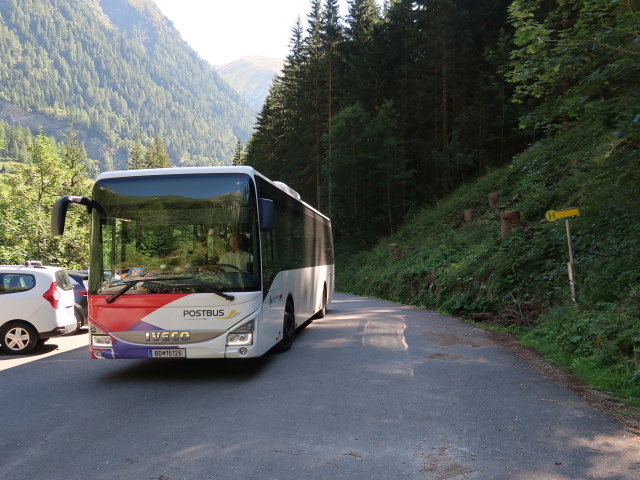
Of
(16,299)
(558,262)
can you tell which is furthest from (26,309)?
(558,262)

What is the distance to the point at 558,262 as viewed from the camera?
12.0 meters

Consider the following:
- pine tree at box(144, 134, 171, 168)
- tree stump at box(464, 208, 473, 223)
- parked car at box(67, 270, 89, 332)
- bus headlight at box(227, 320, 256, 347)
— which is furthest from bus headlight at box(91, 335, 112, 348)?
pine tree at box(144, 134, 171, 168)

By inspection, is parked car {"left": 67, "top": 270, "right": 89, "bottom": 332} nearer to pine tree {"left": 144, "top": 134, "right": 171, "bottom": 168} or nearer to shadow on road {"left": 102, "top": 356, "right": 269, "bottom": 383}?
shadow on road {"left": 102, "top": 356, "right": 269, "bottom": 383}

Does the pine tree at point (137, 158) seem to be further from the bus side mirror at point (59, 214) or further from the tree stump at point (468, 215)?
the bus side mirror at point (59, 214)

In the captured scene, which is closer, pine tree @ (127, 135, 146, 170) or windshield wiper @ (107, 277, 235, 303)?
windshield wiper @ (107, 277, 235, 303)

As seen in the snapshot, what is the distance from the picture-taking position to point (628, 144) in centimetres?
741

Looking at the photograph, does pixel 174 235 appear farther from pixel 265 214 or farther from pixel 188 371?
pixel 188 371

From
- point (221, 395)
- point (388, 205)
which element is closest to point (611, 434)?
point (221, 395)

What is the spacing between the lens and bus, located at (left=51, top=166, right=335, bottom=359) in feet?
22.0

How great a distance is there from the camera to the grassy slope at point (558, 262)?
7.36 m

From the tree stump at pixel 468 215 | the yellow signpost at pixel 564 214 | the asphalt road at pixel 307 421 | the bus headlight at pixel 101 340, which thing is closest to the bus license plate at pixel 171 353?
the asphalt road at pixel 307 421

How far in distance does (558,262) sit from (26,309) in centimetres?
1180

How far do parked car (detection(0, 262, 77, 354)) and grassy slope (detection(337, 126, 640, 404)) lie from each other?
30.2 feet

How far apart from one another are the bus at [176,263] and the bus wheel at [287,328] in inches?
78.5
